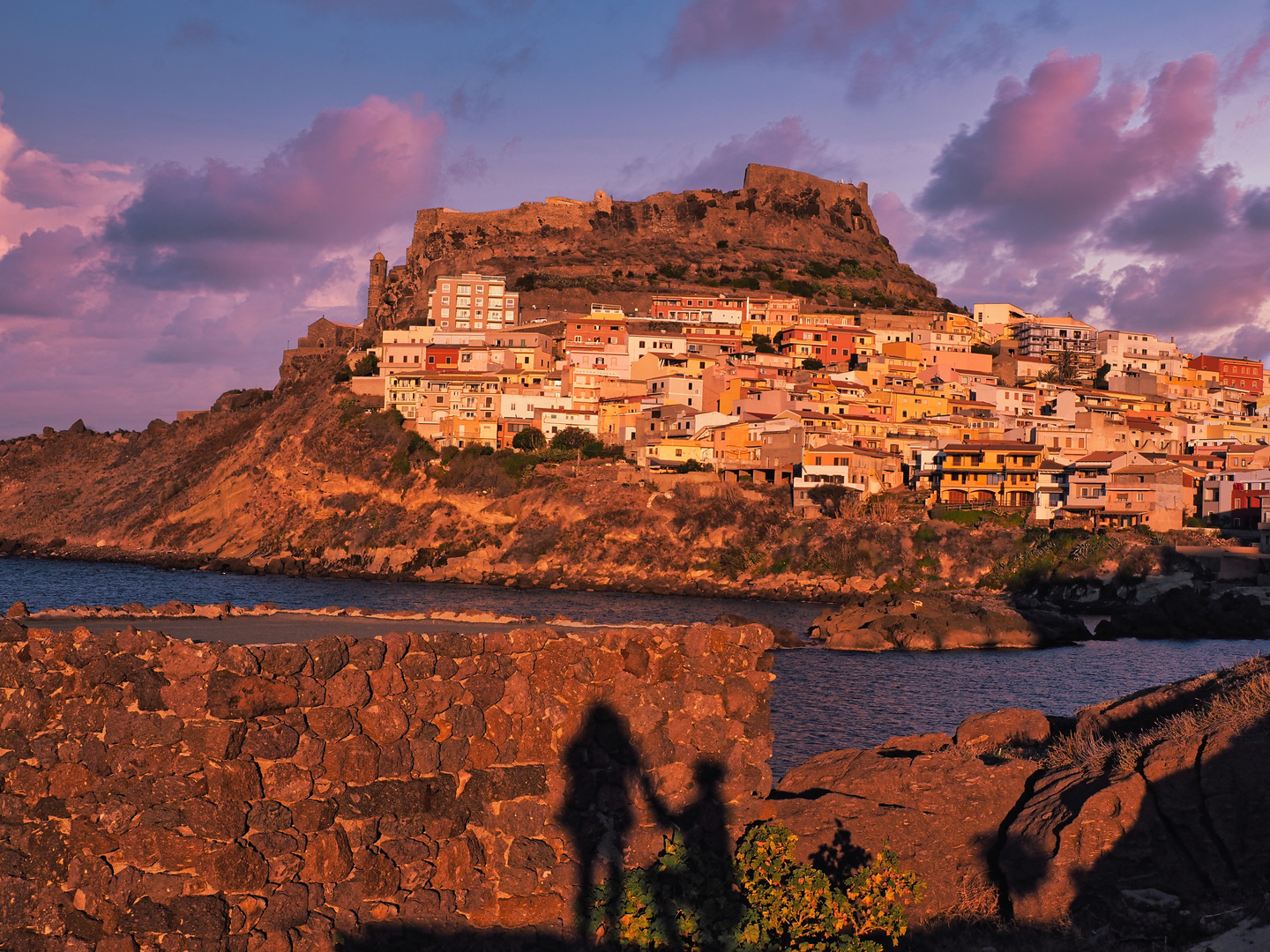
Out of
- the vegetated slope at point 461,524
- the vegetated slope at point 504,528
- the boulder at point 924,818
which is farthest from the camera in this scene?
the vegetated slope at point 461,524

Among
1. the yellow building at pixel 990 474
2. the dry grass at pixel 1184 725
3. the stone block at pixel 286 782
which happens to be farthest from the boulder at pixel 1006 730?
the yellow building at pixel 990 474

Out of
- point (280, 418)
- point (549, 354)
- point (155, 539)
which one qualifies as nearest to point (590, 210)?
point (549, 354)

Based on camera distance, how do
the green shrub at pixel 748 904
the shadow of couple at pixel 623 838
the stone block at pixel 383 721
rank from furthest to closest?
1. the shadow of couple at pixel 623 838
2. the green shrub at pixel 748 904
3. the stone block at pixel 383 721

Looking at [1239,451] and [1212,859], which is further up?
[1239,451]

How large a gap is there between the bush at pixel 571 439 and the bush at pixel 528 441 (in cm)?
90

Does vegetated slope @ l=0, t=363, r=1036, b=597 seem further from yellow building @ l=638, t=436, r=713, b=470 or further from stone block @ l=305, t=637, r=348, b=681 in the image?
stone block @ l=305, t=637, r=348, b=681

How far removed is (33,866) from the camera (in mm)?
5832

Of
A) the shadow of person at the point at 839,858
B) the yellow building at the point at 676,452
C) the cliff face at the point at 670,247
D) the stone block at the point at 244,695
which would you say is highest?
the cliff face at the point at 670,247

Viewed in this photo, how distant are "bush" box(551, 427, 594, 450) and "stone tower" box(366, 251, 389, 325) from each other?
58.2 meters

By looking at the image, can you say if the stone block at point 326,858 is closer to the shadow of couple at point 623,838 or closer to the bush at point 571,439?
the shadow of couple at point 623,838

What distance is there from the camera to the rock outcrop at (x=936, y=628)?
1633 inches

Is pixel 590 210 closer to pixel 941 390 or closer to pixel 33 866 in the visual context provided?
pixel 941 390

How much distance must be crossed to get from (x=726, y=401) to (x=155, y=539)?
4702 centimetres

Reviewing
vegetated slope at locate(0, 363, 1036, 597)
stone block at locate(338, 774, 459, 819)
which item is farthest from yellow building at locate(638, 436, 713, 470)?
stone block at locate(338, 774, 459, 819)
